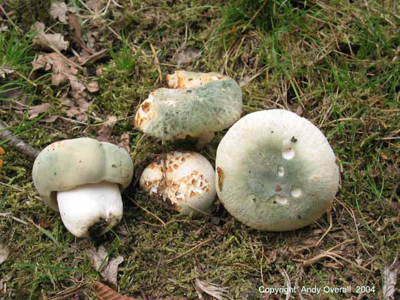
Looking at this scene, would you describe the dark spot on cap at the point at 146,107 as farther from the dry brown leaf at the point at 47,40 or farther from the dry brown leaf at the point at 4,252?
the dry brown leaf at the point at 47,40

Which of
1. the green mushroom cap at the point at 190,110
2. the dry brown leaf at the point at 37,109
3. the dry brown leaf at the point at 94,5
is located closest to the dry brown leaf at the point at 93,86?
the dry brown leaf at the point at 37,109

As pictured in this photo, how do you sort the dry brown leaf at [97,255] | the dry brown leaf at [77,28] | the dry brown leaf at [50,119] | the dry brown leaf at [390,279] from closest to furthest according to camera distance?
the dry brown leaf at [390,279] → the dry brown leaf at [97,255] → the dry brown leaf at [50,119] → the dry brown leaf at [77,28]

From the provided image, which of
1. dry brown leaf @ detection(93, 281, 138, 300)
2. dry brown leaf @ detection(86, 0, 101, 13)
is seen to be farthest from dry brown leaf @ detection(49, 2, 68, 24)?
dry brown leaf @ detection(93, 281, 138, 300)

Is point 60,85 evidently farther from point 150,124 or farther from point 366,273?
point 366,273

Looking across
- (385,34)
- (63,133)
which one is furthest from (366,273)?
(63,133)

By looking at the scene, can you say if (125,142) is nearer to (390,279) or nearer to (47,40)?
(47,40)

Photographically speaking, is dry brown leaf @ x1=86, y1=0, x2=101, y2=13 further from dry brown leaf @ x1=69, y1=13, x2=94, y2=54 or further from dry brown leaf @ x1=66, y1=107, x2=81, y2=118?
dry brown leaf @ x1=66, y1=107, x2=81, y2=118
